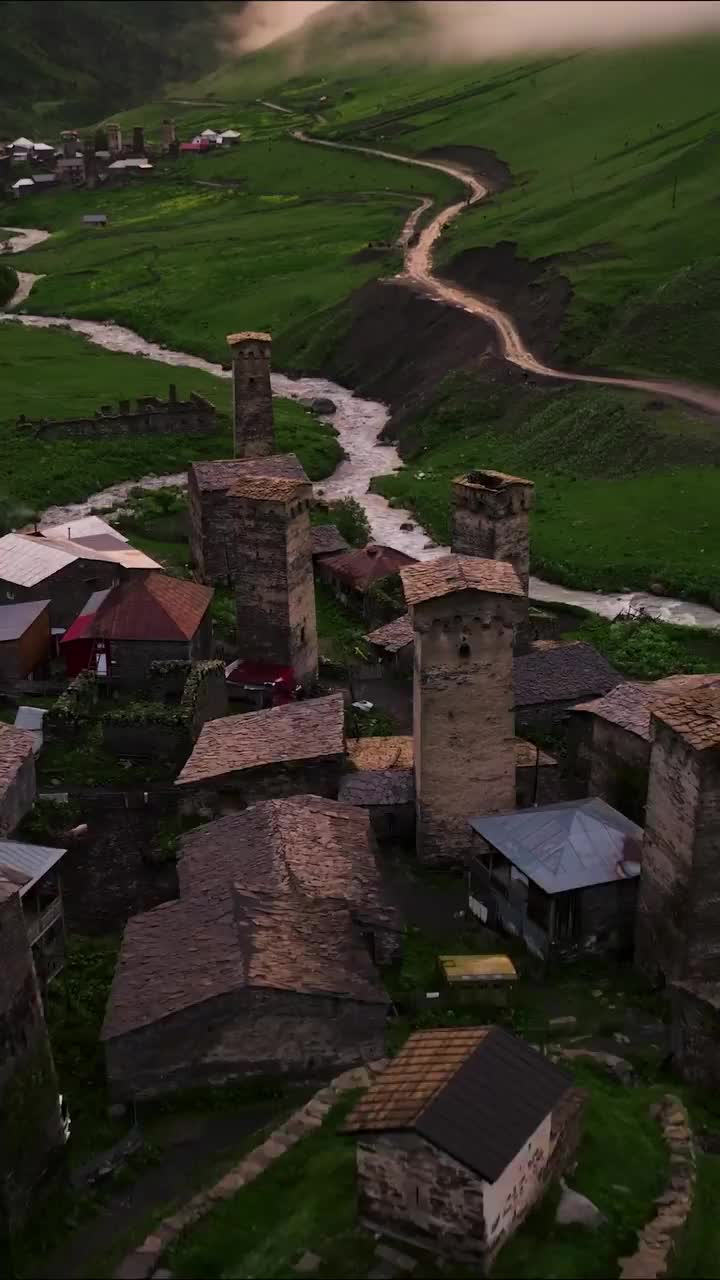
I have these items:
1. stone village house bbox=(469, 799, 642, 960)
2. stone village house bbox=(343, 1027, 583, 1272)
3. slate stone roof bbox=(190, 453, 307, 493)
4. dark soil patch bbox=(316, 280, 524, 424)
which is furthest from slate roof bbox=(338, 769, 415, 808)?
dark soil patch bbox=(316, 280, 524, 424)

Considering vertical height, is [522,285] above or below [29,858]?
above

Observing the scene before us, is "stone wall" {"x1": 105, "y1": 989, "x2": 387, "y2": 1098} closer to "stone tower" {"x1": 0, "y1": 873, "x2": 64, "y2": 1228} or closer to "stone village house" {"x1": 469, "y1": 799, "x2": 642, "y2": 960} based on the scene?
"stone tower" {"x1": 0, "y1": 873, "x2": 64, "y2": 1228}

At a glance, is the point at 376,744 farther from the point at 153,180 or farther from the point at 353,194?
the point at 153,180

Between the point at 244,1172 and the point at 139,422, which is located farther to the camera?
the point at 139,422

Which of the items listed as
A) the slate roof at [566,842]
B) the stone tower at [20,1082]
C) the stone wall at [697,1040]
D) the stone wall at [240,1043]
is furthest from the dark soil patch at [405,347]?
the stone tower at [20,1082]

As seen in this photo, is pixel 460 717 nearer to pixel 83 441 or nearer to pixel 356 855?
pixel 356 855

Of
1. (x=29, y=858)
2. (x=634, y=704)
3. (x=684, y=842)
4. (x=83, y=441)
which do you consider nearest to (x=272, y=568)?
(x=634, y=704)
